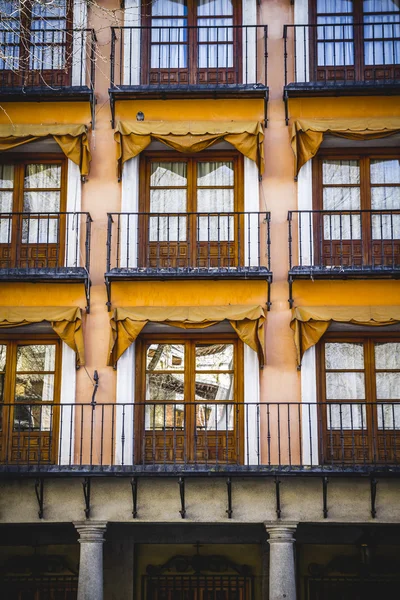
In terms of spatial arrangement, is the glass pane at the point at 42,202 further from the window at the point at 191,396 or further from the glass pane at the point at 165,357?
the glass pane at the point at 165,357

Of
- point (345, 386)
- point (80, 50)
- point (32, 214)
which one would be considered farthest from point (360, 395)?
point (80, 50)

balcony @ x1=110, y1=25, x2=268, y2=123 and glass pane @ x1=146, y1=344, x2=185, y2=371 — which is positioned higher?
balcony @ x1=110, y1=25, x2=268, y2=123

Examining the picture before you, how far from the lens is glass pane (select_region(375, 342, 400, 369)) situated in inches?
647

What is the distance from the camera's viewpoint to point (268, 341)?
16172mm

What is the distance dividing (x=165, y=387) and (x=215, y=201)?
3.47m

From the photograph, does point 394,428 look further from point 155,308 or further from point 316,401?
point 155,308

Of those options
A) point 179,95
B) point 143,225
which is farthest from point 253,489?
A: point 179,95

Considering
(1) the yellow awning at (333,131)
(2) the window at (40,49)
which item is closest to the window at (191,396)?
(1) the yellow awning at (333,131)

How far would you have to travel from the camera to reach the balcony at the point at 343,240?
53.6 feet

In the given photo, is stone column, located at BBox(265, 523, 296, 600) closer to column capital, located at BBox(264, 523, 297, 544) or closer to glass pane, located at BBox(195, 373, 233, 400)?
column capital, located at BBox(264, 523, 297, 544)

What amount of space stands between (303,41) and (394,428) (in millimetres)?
7119

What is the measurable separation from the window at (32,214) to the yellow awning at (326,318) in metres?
4.39

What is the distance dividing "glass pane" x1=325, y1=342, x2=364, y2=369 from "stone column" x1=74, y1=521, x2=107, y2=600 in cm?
478

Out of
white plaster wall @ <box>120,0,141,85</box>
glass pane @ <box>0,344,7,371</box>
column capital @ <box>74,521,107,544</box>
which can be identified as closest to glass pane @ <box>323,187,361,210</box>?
white plaster wall @ <box>120,0,141,85</box>
